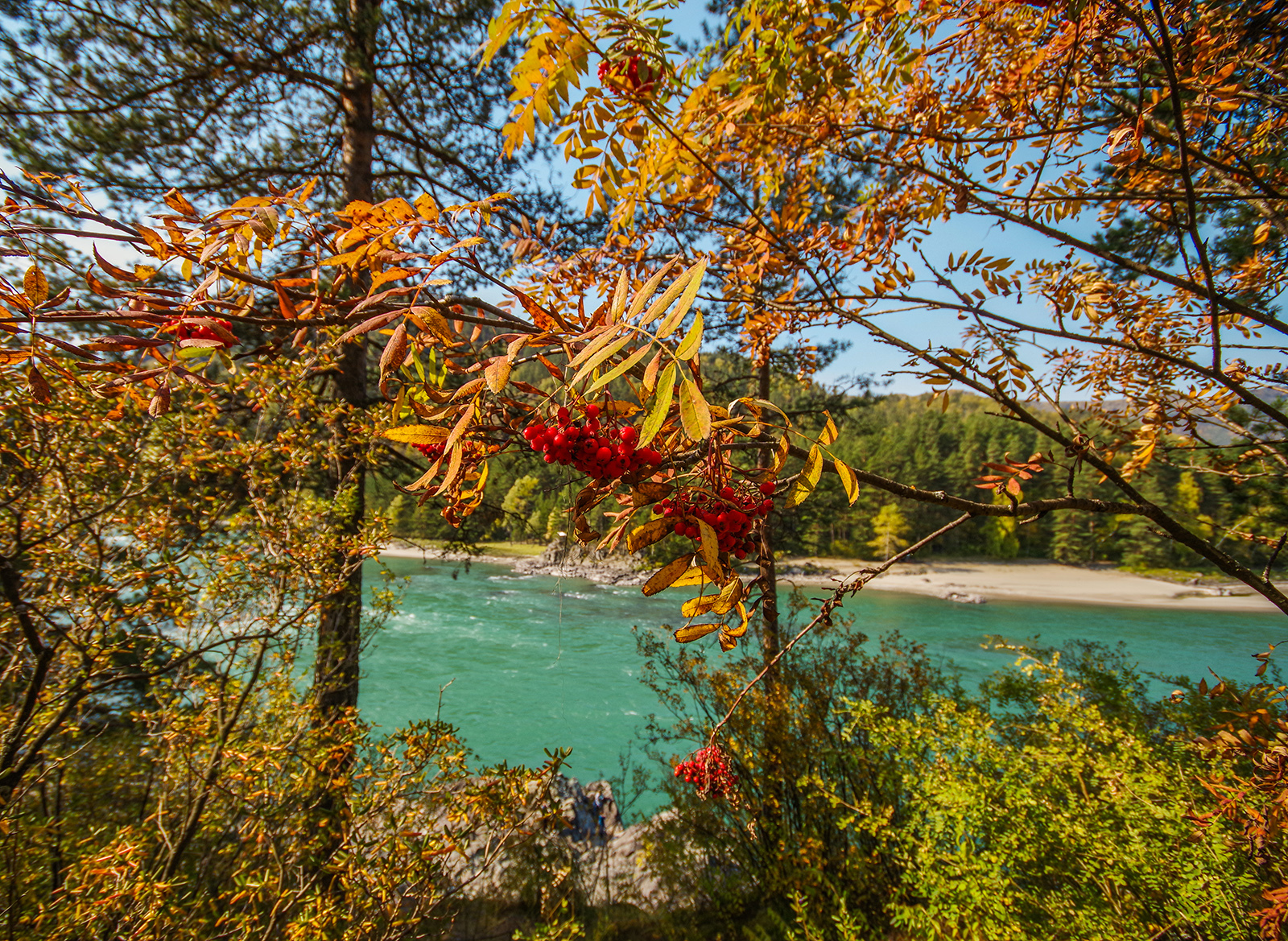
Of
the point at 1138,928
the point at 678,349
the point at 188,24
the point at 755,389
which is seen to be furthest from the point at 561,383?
the point at 755,389

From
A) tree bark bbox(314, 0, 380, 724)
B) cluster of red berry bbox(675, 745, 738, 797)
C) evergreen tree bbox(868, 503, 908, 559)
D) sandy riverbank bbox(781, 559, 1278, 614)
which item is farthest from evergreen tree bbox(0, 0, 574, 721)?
evergreen tree bbox(868, 503, 908, 559)

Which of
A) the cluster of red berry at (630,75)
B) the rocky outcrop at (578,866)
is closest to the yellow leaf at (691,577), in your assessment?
the cluster of red berry at (630,75)

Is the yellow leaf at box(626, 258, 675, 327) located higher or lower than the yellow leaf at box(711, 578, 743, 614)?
higher

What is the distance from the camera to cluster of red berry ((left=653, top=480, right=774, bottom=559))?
27.9 inches

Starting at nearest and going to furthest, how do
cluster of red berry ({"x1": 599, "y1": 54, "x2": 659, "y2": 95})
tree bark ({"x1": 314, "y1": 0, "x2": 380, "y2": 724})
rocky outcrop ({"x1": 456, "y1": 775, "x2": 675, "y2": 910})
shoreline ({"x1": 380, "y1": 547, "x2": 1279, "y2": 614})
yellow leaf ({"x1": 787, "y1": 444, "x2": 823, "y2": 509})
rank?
yellow leaf ({"x1": 787, "y1": 444, "x2": 823, "y2": 509}) → cluster of red berry ({"x1": 599, "y1": 54, "x2": 659, "y2": 95}) → tree bark ({"x1": 314, "y1": 0, "x2": 380, "y2": 724}) → rocky outcrop ({"x1": 456, "y1": 775, "x2": 675, "y2": 910}) → shoreline ({"x1": 380, "y1": 547, "x2": 1279, "y2": 614})

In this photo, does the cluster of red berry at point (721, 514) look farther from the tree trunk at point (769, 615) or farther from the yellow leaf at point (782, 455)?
the tree trunk at point (769, 615)

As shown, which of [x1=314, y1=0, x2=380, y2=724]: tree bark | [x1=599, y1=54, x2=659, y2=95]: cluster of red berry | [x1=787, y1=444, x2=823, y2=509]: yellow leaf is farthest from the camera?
[x1=314, y1=0, x2=380, y2=724]: tree bark

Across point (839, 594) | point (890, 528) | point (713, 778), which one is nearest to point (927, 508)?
point (890, 528)

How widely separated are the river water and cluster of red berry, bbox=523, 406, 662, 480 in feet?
11.7

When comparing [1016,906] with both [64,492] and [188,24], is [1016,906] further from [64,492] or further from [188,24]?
[188,24]

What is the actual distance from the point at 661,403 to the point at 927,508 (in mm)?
31037

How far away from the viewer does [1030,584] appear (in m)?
25.0

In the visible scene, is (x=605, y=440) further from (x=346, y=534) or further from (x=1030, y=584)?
(x=1030, y=584)

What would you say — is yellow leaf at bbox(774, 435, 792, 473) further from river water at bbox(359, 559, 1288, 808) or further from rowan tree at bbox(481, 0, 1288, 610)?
river water at bbox(359, 559, 1288, 808)
